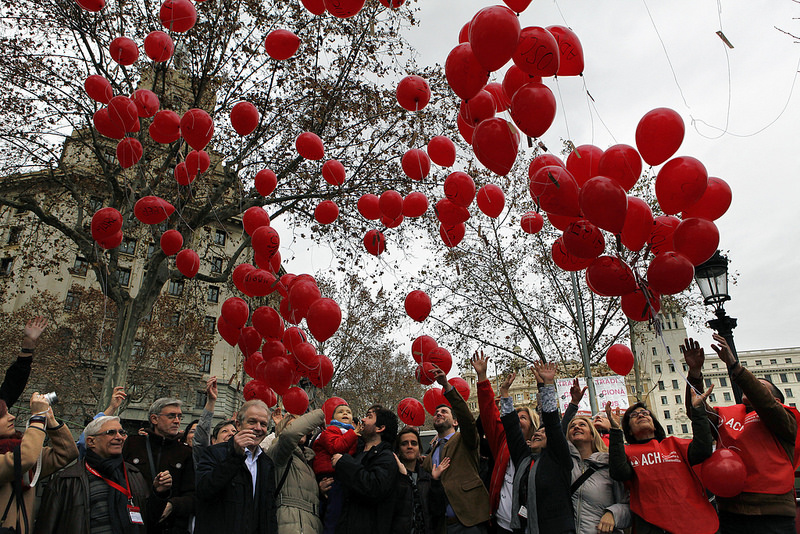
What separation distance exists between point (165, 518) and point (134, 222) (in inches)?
377

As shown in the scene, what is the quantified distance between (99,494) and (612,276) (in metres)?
4.09

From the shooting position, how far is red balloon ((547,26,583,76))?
13.8 feet

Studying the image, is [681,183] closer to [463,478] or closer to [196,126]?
[463,478]

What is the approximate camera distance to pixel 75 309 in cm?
2247

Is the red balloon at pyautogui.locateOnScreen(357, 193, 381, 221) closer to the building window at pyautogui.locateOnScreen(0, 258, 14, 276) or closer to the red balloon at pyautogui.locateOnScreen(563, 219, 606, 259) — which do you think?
the red balloon at pyautogui.locateOnScreen(563, 219, 606, 259)

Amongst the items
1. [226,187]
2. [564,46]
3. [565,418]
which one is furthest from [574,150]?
[226,187]

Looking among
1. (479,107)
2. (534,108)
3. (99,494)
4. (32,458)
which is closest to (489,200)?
(479,107)

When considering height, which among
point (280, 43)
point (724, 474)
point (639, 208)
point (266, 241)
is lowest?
point (724, 474)

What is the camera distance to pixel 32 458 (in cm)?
296

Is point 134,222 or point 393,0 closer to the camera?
point 393,0

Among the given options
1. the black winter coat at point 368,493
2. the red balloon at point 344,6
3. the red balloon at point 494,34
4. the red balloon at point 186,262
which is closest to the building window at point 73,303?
the red balloon at point 186,262

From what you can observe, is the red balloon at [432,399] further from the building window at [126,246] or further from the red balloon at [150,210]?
the building window at [126,246]

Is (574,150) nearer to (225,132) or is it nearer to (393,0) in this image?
(393,0)

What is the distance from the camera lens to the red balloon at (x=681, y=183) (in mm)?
4055
